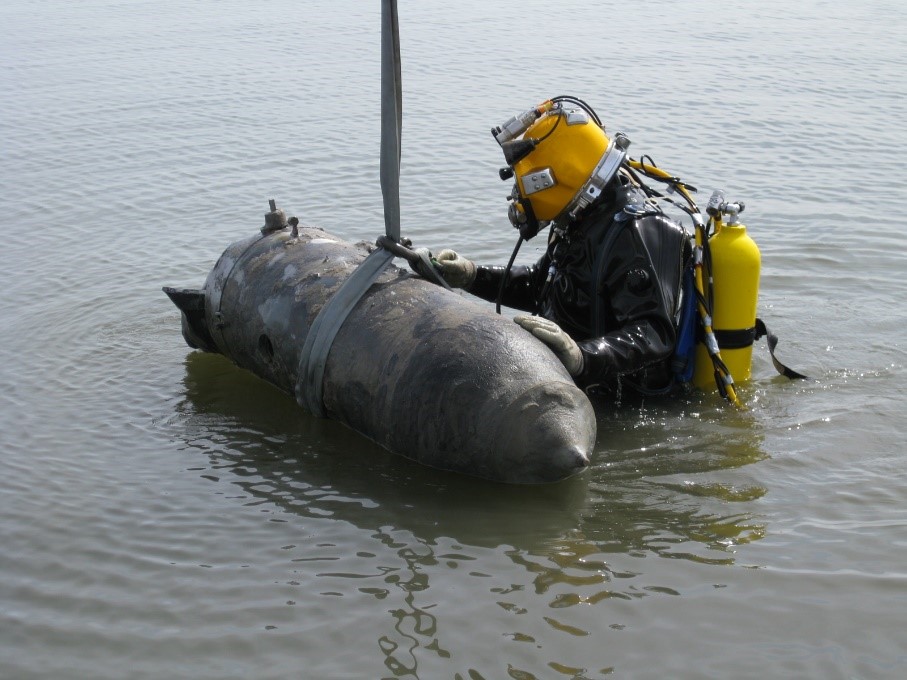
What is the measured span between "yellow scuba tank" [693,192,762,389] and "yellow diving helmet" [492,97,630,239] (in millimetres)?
633

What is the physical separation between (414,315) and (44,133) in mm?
8521

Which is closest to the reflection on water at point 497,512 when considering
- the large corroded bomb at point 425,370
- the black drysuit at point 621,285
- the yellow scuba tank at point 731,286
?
the large corroded bomb at point 425,370

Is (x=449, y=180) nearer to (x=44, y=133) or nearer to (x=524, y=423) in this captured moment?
(x=44, y=133)

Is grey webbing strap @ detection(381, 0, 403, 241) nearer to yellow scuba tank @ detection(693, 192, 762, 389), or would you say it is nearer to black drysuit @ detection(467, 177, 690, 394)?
black drysuit @ detection(467, 177, 690, 394)

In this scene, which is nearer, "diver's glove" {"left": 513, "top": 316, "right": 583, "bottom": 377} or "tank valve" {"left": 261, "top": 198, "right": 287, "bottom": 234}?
"diver's glove" {"left": 513, "top": 316, "right": 583, "bottom": 377}

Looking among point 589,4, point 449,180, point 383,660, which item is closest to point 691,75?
point 449,180

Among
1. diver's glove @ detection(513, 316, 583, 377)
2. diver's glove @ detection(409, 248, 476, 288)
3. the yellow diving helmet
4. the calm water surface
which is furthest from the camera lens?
diver's glove @ detection(409, 248, 476, 288)

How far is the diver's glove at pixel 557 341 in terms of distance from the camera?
15.1 feet

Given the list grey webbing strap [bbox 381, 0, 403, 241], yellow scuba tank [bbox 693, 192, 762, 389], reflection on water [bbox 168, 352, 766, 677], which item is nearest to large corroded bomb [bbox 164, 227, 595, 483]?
reflection on water [bbox 168, 352, 766, 677]

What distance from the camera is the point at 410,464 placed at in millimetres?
4918

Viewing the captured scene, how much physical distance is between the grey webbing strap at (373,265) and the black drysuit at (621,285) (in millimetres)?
891

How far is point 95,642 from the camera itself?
149 inches

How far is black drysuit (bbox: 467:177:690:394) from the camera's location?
4.86 meters

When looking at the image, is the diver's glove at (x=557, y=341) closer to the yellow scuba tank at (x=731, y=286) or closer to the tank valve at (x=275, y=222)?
the yellow scuba tank at (x=731, y=286)
